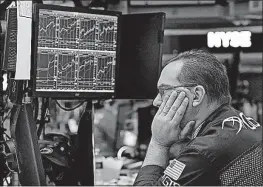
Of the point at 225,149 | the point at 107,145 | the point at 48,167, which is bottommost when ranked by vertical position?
the point at 107,145

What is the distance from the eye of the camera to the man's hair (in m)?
2.25

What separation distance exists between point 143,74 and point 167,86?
937mm

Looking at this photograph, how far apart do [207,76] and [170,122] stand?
0.77ft

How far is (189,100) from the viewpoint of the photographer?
90.4 inches

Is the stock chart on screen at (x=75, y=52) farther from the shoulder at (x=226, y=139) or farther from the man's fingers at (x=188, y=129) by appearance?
the shoulder at (x=226, y=139)

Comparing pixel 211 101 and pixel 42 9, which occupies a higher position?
pixel 42 9

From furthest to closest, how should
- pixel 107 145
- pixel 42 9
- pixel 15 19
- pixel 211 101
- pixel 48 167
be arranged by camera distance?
pixel 107 145
pixel 48 167
pixel 42 9
pixel 15 19
pixel 211 101

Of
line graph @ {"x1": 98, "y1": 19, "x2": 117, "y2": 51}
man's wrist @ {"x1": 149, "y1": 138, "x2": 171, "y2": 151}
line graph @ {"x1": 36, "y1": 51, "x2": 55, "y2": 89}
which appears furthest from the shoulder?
line graph @ {"x1": 98, "y1": 19, "x2": 117, "y2": 51}

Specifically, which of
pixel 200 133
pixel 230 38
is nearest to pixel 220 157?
pixel 200 133

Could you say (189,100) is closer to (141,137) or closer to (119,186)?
(119,186)

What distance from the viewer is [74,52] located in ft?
9.89

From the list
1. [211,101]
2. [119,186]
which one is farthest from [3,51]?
[119,186]

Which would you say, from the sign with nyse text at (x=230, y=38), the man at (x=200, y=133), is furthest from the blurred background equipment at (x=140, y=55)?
the sign with nyse text at (x=230, y=38)

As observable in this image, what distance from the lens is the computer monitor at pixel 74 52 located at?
9.41 feet
